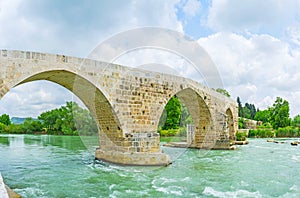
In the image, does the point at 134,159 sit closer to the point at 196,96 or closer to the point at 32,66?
the point at 32,66

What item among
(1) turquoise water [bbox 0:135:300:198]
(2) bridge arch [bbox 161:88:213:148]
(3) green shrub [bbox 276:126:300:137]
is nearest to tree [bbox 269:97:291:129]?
(3) green shrub [bbox 276:126:300:137]

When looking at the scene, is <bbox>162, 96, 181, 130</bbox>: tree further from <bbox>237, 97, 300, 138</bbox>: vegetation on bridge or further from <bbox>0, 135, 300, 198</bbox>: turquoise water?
<bbox>0, 135, 300, 198</bbox>: turquoise water

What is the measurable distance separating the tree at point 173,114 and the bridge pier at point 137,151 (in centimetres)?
2140

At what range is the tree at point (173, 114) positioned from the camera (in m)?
30.4

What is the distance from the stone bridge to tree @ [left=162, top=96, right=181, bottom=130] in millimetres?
19822

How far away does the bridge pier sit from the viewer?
27.7 ft

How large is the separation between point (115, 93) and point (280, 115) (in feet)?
95.1

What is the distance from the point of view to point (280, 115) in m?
32.5

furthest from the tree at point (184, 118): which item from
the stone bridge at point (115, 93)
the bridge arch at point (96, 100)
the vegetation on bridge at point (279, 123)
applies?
the bridge arch at point (96, 100)

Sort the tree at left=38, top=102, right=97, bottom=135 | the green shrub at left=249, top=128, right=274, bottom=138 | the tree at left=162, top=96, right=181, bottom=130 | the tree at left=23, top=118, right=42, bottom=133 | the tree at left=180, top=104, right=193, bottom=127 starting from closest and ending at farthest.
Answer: the green shrub at left=249, top=128, right=274, bottom=138
the tree at left=162, top=96, right=181, bottom=130
the tree at left=180, top=104, right=193, bottom=127
the tree at left=38, top=102, right=97, bottom=135
the tree at left=23, top=118, right=42, bottom=133

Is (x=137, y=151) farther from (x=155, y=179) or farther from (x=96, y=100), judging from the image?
(x=96, y=100)

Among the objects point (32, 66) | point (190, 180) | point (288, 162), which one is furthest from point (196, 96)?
point (32, 66)

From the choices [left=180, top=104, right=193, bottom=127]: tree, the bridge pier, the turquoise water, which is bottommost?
the turquoise water

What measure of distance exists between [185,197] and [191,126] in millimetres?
9681
